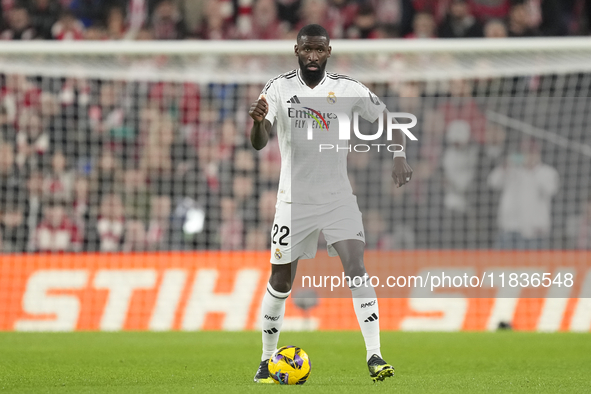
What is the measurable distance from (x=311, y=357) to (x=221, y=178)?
490 centimetres

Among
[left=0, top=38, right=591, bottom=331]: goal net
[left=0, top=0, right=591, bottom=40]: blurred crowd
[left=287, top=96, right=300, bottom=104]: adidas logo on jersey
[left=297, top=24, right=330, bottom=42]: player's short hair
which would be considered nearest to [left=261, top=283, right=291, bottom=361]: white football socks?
[left=287, top=96, right=300, bottom=104]: adidas logo on jersey

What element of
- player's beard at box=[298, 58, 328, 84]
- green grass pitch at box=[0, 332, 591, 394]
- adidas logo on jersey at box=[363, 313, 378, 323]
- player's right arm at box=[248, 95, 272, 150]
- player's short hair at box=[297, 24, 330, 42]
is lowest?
green grass pitch at box=[0, 332, 591, 394]

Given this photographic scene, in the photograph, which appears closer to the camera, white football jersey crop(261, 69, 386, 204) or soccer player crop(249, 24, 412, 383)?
soccer player crop(249, 24, 412, 383)

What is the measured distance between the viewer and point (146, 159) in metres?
13.0

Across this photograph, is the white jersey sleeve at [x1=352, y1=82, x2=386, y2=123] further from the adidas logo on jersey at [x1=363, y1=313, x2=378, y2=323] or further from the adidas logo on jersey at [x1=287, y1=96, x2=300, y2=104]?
the adidas logo on jersey at [x1=363, y1=313, x2=378, y2=323]

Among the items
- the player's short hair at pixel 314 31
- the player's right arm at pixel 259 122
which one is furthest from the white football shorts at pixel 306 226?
the player's short hair at pixel 314 31

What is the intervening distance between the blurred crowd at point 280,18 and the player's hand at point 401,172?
26.0 feet

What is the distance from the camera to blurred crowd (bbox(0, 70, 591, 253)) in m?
12.5

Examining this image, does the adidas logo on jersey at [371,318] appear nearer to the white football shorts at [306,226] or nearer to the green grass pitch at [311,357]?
the green grass pitch at [311,357]

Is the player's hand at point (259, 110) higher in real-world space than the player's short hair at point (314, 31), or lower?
lower

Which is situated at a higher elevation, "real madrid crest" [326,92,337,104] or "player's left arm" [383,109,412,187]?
"real madrid crest" [326,92,337,104]

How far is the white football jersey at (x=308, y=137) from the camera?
6.30 m

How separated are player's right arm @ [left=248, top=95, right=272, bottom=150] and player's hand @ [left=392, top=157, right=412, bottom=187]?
3.00ft

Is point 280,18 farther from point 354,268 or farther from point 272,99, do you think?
point 354,268
